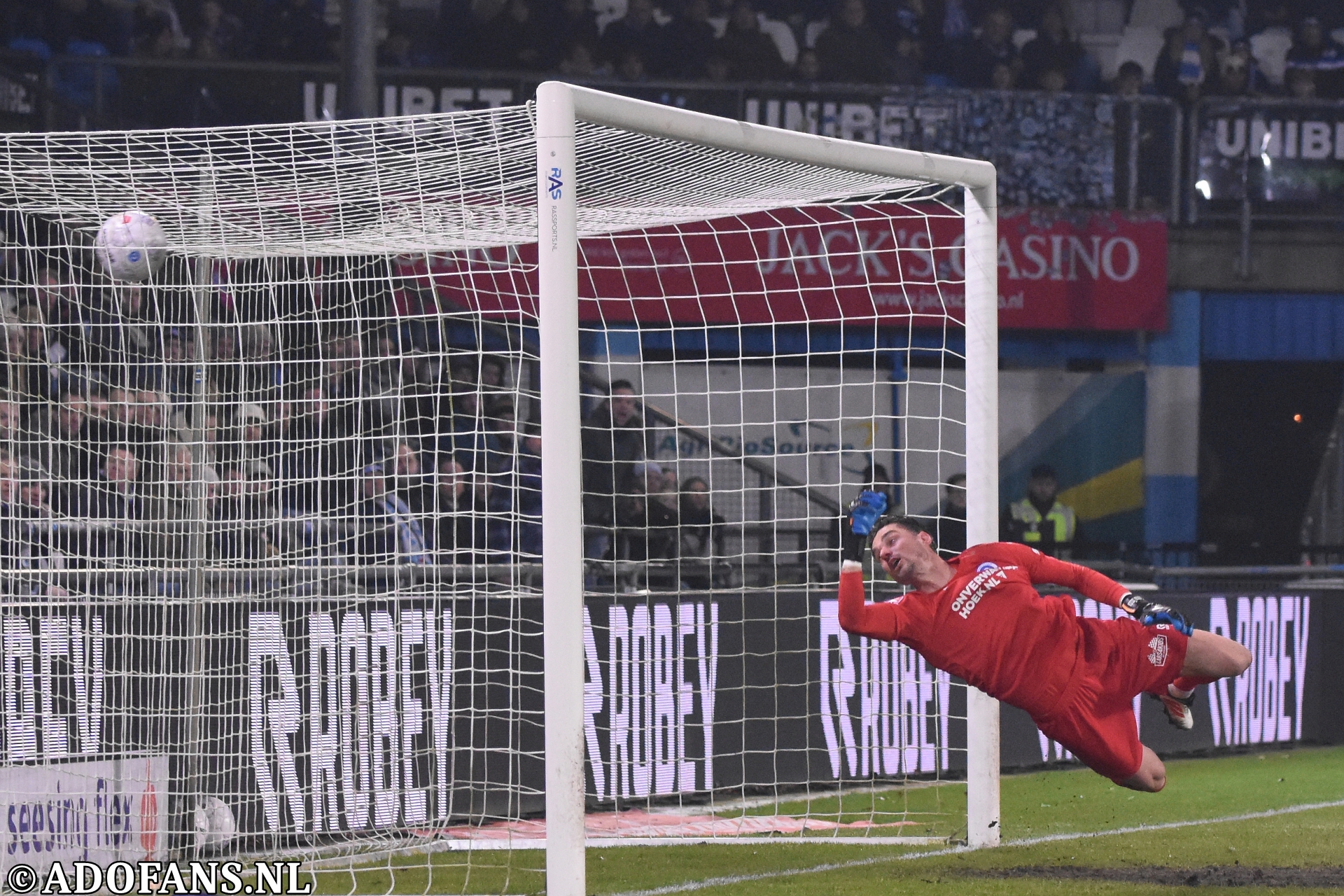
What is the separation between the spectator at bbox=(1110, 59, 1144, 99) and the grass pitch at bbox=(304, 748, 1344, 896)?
10.4m

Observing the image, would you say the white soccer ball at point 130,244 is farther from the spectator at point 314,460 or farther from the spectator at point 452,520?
the spectator at point 452,520

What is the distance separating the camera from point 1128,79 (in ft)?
57.8

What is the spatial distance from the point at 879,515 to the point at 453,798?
3.08 meters

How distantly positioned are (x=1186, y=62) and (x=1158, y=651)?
13.4 metres

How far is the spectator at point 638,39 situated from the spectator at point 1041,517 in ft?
19.6

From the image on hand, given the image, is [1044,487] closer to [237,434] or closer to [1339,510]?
[1339,510]

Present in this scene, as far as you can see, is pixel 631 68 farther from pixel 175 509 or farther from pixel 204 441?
pixel 204 441

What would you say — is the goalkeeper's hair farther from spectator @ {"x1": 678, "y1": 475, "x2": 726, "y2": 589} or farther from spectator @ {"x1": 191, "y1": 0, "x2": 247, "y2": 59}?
spectator @ {"x1": 191, "y1": 0, "x2": 247, "y2": 59}

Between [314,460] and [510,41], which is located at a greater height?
[510,41]

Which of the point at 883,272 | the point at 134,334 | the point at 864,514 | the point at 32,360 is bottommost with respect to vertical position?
the point at 864,514

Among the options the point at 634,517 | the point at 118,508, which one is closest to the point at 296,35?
the point at 634,517

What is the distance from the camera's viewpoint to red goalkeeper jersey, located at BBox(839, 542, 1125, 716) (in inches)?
249

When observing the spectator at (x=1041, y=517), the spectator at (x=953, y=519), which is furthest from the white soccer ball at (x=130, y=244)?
the spectator at (x=1041, y=517)

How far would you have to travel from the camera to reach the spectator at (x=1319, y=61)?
18.4 meters
